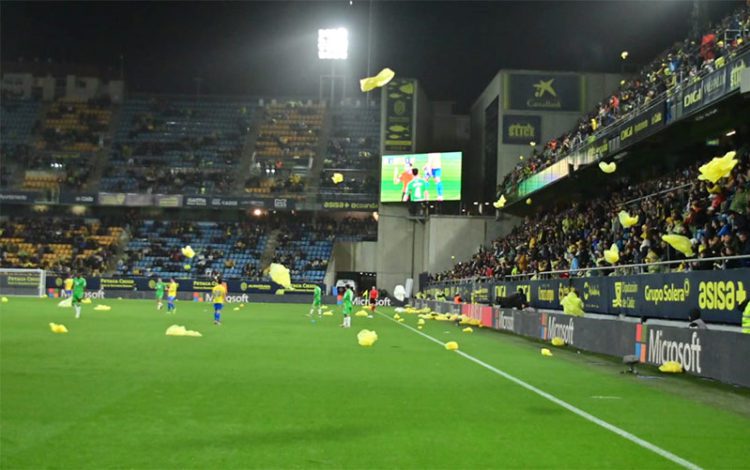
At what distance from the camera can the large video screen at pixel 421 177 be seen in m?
58.2

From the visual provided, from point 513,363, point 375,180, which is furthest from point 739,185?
point 375,180

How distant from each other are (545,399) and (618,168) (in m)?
23.7

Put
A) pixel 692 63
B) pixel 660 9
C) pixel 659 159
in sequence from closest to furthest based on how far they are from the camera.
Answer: pixel 692 63 < pixel 659 159 < pixel 660 9

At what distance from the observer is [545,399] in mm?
10352

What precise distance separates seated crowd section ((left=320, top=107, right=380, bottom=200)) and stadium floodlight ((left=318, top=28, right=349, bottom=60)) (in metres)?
5.63

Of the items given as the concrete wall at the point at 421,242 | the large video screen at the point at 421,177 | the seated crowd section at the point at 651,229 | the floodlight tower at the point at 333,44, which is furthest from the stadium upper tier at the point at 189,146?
the seated crowd section at the point at 651,229

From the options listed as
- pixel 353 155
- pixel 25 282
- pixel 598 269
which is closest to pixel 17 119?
pixel 25 282

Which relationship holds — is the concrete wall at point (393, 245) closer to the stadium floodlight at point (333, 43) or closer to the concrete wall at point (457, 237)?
the concrete wall at point (457, 237)

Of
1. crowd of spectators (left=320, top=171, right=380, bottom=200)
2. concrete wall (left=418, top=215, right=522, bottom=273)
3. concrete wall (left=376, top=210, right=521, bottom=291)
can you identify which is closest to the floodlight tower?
crowd of spectators (left=320, top=171, right=380, bottom=200)

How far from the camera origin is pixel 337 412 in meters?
8.84

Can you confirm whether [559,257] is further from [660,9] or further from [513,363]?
[660,9]

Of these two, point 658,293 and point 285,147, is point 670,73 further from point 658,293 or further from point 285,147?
point 285,147

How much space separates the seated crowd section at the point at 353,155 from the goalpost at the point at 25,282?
24218mm

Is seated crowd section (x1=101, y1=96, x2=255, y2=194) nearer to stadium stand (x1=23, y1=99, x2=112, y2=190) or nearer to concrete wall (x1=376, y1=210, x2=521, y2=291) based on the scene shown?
stadium stand (x1=23, y1=99, x2=112, y2=190)
